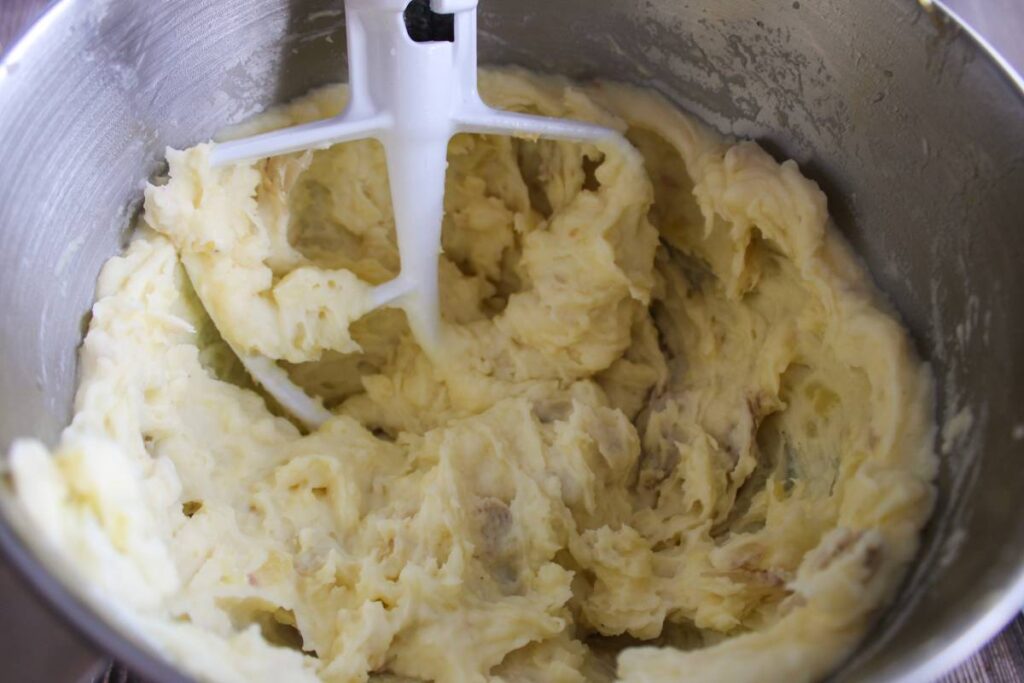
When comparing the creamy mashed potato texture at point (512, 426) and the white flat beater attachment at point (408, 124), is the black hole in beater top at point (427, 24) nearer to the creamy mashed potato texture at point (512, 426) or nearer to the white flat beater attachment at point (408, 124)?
the white flat beater attachment at point (408, 124)

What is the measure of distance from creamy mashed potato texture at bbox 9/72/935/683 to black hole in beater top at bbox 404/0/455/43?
17 centimetres

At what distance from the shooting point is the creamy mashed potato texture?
0.86 m

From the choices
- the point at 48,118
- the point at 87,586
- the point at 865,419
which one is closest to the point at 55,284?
the point at 48,118

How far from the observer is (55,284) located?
3.14ft

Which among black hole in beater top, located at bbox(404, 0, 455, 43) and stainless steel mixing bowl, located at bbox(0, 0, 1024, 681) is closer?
stainless steel mixing bowl, located at bbox(0, 0, 1024, 681)

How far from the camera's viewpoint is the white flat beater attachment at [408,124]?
1015 millimetres

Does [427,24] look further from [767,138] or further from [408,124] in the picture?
[767,138]

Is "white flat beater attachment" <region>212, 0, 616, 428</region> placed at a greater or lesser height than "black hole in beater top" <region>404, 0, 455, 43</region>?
lesser

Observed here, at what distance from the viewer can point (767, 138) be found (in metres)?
1.16

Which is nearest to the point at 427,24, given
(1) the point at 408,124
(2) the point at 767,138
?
(1) the point at 408,124

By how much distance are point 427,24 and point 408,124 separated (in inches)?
4.6

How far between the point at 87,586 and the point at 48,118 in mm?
523

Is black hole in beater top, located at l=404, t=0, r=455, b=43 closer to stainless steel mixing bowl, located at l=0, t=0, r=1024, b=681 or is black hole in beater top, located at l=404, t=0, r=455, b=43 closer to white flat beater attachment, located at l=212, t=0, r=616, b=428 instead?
white flat beater attachment, located at l=212, t=0, r=616, b=428

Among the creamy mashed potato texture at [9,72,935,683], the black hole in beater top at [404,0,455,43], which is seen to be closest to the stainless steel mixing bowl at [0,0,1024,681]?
A: the creamy mashed potato texture at [9,72,935,683]
